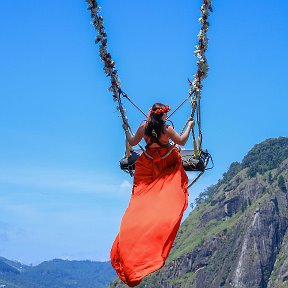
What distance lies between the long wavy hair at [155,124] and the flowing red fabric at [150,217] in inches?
8.4

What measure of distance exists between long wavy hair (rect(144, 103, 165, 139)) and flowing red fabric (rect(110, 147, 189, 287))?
0.21m

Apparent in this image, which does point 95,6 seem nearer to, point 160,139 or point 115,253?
point 160,139

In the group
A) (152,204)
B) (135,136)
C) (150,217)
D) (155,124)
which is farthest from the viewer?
(135,136)

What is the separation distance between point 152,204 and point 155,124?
3.07ft

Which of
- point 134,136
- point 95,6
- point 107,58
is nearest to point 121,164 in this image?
point 134,136

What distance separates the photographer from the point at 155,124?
25.6 ft

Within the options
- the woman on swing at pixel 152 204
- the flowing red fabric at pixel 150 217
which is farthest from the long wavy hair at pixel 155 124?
the flowing red fabric at pixel 150 217

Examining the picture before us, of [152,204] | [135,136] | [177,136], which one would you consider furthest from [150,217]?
[135,136]

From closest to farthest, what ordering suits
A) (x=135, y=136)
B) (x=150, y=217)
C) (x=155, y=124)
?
1. (x=150, y=217)
2. (x=155, y=124)
3. (x=135, y=136)

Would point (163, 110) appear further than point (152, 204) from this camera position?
Yes

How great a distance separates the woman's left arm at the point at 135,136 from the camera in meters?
7.98

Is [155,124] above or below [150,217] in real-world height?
above

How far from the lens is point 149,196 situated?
25.1ft

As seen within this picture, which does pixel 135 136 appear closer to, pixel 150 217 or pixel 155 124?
pixel 155 124
